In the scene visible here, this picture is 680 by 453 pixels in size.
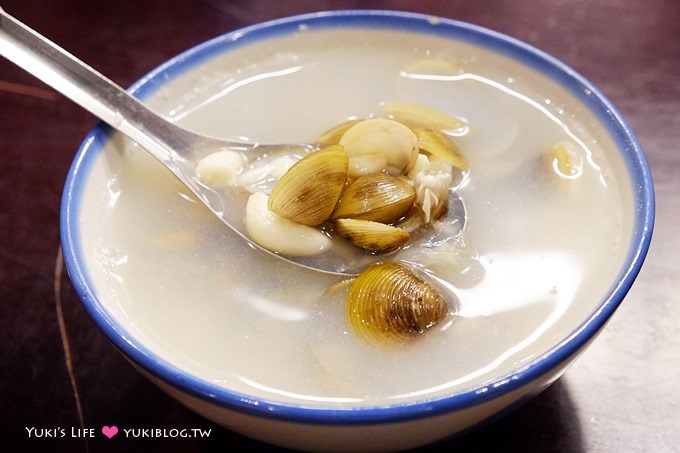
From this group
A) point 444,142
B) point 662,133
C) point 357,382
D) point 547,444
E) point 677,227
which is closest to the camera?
point 357,382

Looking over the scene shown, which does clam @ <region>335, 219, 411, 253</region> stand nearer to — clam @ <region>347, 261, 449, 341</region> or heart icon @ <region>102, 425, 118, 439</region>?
clam @ <region>347, 261, 449, 341</region>

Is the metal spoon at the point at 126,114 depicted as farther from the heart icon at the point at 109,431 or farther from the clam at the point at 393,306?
the heart icon at the point at 109,431

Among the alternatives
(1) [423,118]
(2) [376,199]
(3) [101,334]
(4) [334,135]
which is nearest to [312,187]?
(2) [376,199]

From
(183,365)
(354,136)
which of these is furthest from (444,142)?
(183,365)

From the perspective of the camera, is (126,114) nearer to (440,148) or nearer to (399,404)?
(440,148)

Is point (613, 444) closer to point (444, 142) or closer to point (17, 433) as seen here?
point (444, 142)

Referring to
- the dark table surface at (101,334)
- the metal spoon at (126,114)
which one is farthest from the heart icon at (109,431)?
the metal spoon at (126,114)
